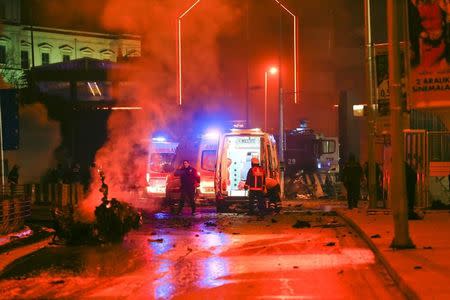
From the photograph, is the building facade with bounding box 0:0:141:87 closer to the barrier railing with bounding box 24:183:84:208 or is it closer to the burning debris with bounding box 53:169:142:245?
the barrier railing with bounding box 24:183:84:208

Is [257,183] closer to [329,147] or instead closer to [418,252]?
[418,252]

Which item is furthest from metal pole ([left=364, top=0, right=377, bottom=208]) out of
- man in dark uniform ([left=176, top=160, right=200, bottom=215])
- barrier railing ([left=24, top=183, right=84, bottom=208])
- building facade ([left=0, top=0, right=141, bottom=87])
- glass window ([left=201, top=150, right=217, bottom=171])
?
building facade ([left=0, top=0, right=141, bottom=87])

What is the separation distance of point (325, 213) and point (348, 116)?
14760 mm

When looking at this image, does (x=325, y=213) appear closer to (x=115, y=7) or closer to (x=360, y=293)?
(x=115, y=7)

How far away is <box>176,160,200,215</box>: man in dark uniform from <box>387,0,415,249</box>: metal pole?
8188 millimetres

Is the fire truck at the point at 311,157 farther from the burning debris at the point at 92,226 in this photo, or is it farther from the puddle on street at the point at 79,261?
the puddle on street at the point at 79,261

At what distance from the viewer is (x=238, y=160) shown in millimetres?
18953

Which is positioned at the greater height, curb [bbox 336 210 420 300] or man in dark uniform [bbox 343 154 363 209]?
man in dark uniform [bbox 343 154 363 209]

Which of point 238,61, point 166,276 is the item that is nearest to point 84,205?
point 166,276

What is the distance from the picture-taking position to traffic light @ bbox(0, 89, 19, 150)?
14209 millimetres

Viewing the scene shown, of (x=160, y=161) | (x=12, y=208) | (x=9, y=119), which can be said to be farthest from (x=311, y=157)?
(x=12, y=208)

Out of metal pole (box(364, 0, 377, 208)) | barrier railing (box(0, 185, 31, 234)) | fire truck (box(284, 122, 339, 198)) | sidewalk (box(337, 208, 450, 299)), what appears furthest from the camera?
fire truck (box(284, 122, 339, 198))

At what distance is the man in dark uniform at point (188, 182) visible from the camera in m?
17.3

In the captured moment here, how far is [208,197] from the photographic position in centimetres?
1986
